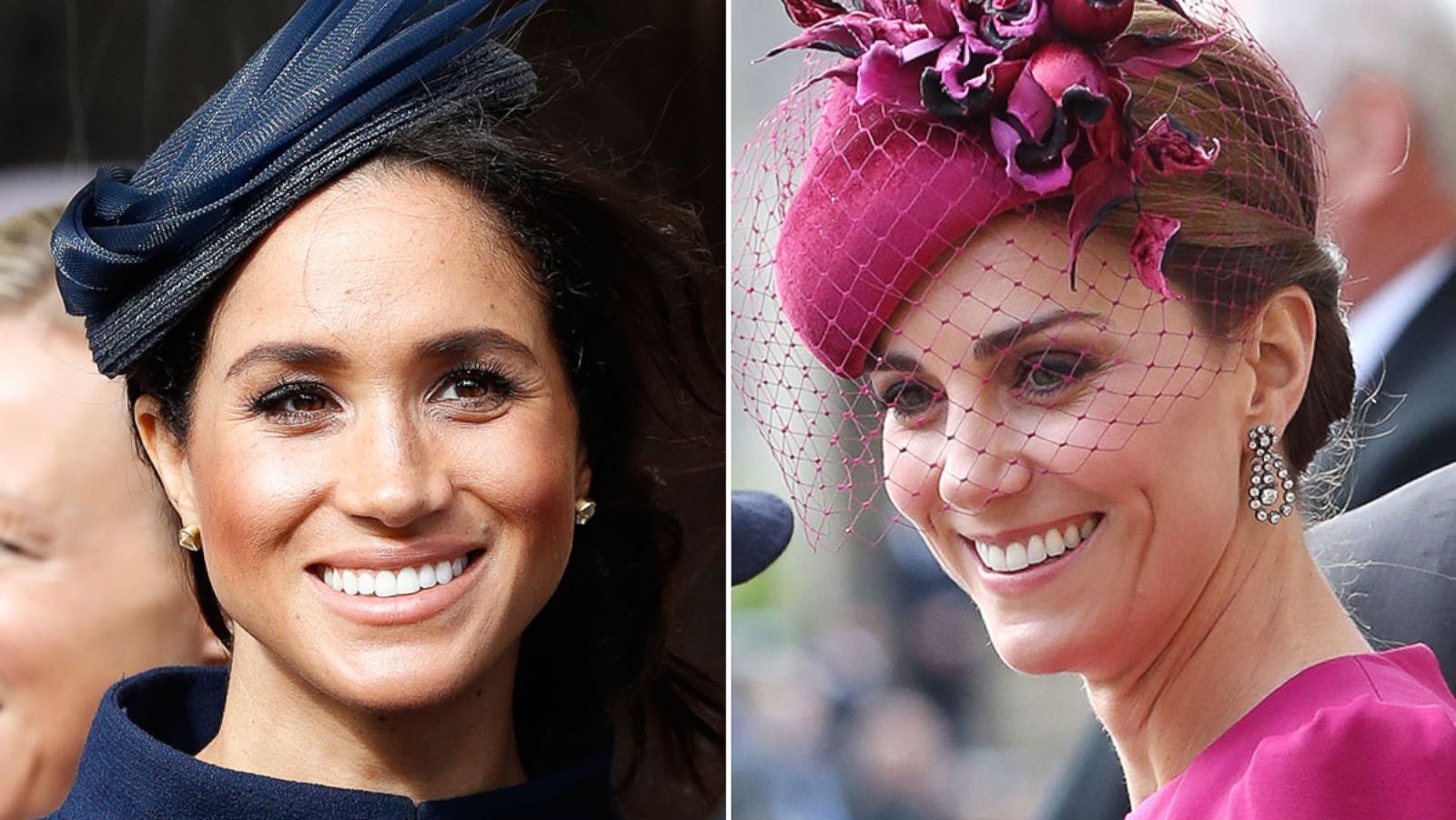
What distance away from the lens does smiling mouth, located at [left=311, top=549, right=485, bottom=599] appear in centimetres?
147

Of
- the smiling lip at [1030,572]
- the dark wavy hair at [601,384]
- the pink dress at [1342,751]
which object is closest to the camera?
the pink dress at [1342,751]

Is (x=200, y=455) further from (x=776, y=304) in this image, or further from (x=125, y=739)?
(x=776, y=304)

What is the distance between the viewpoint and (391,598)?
1475mm

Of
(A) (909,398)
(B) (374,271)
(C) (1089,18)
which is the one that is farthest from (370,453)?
(C) (1089,18)

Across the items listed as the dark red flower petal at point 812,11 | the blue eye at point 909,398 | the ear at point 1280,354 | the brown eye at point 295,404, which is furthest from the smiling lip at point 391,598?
the ear at point 1280,354

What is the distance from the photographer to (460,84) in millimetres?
1557

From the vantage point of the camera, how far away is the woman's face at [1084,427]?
1.41 metres

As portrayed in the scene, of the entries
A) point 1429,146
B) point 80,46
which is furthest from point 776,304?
point 80,46

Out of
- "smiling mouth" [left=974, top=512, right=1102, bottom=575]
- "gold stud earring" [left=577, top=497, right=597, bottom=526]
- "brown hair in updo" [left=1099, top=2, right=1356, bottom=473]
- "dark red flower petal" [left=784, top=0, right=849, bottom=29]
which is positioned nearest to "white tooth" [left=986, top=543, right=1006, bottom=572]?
"smiling mouth" [left=974, top=512, right=1102, bottom=575]

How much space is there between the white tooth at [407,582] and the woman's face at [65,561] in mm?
433

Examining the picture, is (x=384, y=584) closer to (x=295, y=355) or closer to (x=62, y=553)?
(x=295, y=355)

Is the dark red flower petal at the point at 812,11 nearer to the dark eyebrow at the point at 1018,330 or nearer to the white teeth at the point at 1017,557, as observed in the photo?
the dark eyebrow at the point at 1018,330

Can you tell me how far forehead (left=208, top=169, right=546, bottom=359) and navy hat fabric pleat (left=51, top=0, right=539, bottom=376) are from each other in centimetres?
2

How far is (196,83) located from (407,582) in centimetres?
66
